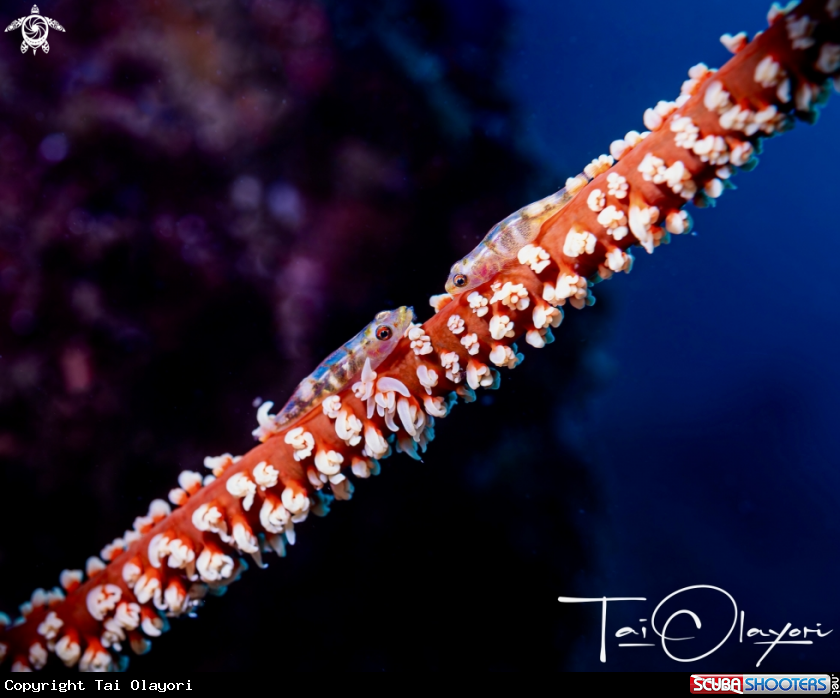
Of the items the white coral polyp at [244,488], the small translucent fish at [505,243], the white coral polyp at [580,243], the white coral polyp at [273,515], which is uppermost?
the small translucent fish at [505,243]

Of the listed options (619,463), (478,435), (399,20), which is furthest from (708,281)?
(399,20)

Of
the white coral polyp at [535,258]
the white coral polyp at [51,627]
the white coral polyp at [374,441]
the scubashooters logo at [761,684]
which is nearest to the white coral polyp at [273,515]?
the white coral polyp at [374,441]

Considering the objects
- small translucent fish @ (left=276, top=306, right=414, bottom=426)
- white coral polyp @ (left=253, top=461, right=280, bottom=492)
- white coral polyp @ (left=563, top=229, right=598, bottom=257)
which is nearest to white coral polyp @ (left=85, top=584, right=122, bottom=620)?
white coral polyp @ (left=253, top=461, right=280, bottom=492)

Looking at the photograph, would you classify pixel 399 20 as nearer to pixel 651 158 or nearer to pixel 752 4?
pixel 651 158

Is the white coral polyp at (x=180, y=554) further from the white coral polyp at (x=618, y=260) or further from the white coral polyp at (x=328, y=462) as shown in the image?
the white coral polyp at (x=618, y=260)

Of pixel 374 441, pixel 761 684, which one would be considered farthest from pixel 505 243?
pixel 761 684

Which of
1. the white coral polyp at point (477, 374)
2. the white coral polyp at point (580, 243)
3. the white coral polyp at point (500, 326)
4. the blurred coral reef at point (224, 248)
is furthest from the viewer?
the blurred coral reef at point (224, 248)

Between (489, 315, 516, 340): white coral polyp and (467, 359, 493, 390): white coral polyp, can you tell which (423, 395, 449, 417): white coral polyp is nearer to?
(467, 359, 493, 390): white coral polyp

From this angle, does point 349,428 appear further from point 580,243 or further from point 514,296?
point 580,243
